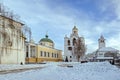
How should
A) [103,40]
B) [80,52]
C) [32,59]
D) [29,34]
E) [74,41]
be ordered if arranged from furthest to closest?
[103,40] → [74,41] → [80,52] → [32,59] → [29,34]

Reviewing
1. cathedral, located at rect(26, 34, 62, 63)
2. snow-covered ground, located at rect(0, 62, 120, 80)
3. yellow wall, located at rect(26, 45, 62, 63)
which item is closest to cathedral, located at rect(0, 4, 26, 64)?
cathedral, located at rect(26, 34, 62, 63)

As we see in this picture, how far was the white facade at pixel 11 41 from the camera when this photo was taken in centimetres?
4614

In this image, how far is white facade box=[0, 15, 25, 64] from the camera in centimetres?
4614

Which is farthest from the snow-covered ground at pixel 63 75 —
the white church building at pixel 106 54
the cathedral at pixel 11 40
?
the white church building at pixel 106 54

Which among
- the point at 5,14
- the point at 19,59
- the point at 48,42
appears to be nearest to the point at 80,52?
the point at 48,42

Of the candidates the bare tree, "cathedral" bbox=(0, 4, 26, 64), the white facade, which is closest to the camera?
"cathedral" bbox=(0, 4, 26, 64)

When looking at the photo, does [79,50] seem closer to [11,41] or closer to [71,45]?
[71,45]

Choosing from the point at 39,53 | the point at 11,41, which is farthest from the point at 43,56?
the point at 11,41

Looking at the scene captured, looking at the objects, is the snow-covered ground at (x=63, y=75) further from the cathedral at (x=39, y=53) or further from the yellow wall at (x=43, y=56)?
the yellow wall at (x=43, y=56)

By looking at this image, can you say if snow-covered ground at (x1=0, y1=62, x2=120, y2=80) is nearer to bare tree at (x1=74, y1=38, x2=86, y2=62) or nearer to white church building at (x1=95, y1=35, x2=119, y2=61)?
bare tree at (x1=74, y1=38, x2=86, y2=62)

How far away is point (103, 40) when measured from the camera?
124m

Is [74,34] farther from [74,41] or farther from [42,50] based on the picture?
[42,50]

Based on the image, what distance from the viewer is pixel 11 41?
52.0 m

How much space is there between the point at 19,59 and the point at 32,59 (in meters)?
23.0
